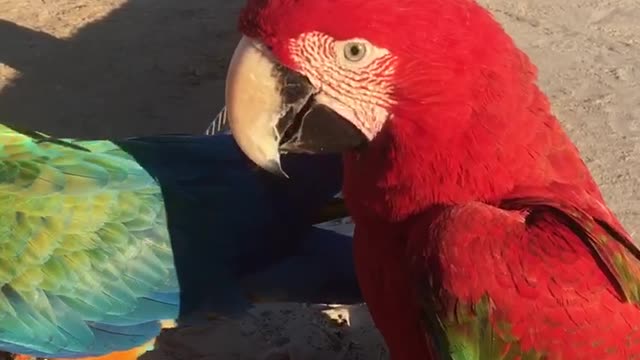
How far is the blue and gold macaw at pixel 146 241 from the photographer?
2166 mm

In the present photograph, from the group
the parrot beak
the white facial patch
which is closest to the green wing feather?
the parrot beak

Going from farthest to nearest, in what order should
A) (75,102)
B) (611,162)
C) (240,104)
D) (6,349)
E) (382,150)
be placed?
(75,102), (611,162), (6,349), (382,150), (240,104)

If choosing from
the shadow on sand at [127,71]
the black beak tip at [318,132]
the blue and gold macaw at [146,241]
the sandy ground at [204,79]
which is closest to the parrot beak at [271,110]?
the black beak tip at [318,132]

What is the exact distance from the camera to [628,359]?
1.67m

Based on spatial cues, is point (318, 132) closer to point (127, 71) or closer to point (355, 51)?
point (355, 51)

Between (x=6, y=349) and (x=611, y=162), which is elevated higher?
(x=611, y=162)

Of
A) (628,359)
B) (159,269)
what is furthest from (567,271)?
(159,269)

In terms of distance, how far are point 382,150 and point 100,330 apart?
86cm

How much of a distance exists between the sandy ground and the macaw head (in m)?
1.01

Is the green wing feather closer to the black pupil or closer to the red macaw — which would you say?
the red macaw

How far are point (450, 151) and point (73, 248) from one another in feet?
3.02

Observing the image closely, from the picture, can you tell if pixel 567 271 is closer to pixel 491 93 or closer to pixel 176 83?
pixel 491 93

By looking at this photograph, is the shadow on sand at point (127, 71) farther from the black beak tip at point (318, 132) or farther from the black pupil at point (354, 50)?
the black pupil at point (354, 50)

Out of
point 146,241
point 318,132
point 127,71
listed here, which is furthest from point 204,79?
point 318,132
